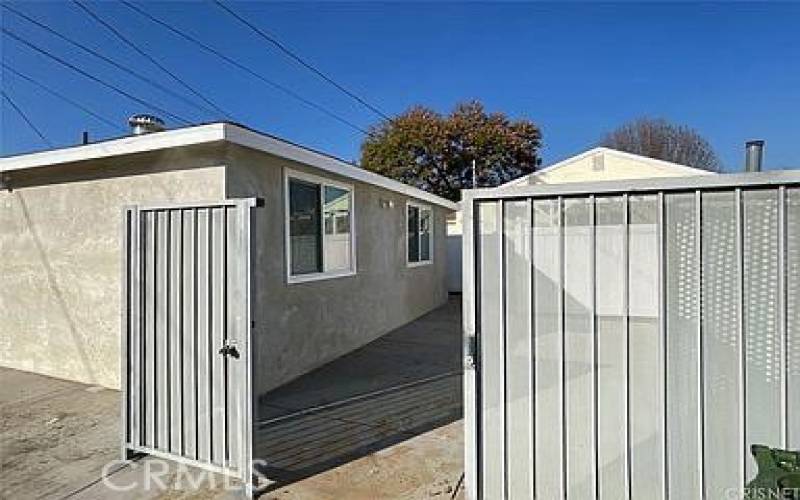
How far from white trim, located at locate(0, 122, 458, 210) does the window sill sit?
4.95ft

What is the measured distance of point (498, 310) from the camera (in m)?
3.12

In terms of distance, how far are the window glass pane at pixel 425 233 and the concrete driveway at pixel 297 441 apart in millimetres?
5421

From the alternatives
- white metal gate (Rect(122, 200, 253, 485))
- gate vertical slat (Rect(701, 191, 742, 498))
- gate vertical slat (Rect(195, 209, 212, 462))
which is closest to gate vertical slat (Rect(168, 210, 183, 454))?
white metal gate (Rect(122, 200, 253, 485))

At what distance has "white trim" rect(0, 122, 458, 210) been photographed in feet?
17.2

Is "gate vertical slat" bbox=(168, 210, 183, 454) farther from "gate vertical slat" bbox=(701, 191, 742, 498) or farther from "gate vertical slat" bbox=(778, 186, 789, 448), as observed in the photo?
"gate vertical slat" bbox=(778, 186, 789, 448)

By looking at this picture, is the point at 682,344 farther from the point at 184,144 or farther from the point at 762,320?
the point at 184,144

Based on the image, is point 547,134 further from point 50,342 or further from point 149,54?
point 50,342

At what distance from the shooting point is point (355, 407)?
5.52 meters

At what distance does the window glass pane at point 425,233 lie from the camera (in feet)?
40.5

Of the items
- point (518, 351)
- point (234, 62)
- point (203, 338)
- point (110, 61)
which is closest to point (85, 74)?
point (110, 61)

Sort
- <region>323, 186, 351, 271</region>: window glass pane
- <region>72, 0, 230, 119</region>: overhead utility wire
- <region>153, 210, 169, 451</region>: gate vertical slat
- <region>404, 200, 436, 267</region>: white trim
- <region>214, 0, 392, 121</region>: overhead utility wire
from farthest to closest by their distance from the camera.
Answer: <region>404, 200, 436, 267</region>: white trim < <region>214, 0, 392, 121</region>: overhead utility wire < <region>72, 0, 230, 119</region>: overhead utility wire < <region>323, 186, 351, 271</region>: window glass pane < <region>153, 210, 169, 451</region>: gate vertical slat

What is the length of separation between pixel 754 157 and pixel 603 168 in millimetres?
13286

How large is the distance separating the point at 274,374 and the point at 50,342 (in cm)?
335

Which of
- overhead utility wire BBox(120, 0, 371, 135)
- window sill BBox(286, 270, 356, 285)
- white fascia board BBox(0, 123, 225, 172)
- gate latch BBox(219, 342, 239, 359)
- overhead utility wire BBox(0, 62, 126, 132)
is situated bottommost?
gate latch BBox(219, 342, 239, 359)
